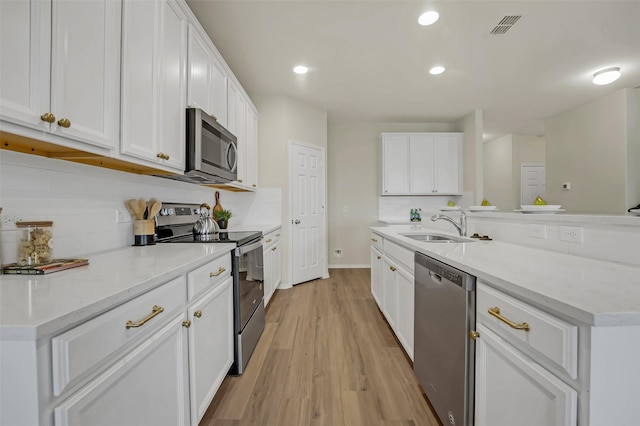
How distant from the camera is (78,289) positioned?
786mm

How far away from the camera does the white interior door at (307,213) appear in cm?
398

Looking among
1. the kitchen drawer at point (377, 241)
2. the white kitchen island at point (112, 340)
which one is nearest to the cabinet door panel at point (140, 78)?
the white kitchen island at point (112, 340)

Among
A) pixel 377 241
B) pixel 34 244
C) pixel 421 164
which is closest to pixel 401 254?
pixel 377 241

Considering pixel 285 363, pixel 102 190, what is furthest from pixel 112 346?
pixel 285 363

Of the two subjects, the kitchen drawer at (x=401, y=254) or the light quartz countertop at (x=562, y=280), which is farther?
the kitchen drawer at (x=401, y=254)

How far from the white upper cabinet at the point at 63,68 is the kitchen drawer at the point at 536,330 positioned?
1620 mm

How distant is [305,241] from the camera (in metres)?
4.12

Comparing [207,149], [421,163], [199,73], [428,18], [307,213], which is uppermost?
[428,18]

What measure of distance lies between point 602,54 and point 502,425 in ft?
13.5

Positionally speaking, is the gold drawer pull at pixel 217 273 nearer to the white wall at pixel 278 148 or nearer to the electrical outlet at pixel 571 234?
the electrical outlet at pixel 571 234

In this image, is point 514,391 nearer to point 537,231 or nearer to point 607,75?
point 537,231

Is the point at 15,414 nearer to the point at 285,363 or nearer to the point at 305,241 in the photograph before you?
the point at 285,363

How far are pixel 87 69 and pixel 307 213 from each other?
3.25 meters

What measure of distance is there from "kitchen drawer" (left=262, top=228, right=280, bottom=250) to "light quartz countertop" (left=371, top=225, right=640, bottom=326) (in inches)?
70.5
